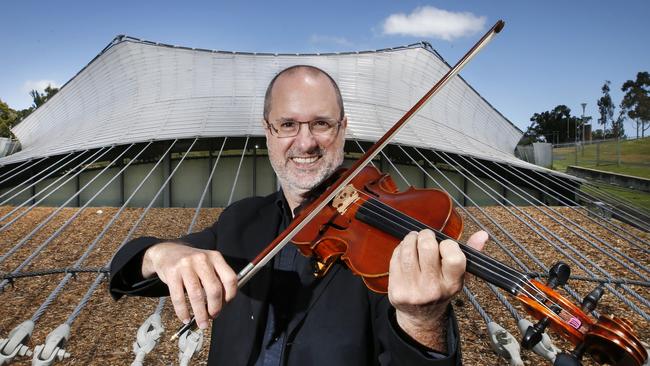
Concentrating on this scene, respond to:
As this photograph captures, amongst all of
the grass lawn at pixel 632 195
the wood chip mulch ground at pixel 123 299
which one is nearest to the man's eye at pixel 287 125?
the wood chip mulch ground at pixel 123 299

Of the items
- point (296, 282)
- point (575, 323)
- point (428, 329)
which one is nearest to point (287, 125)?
point (296, 282)

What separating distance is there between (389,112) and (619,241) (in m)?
6.44

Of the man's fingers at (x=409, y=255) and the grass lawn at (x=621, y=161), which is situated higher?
the man's fingers at (x=409, y=255)

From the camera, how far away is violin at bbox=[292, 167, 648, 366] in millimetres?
1131

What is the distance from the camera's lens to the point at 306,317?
4.93ft

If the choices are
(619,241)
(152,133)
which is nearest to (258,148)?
(152,133)

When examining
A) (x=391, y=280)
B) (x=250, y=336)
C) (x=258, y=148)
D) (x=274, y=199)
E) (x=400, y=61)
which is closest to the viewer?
(x=391, y=280)

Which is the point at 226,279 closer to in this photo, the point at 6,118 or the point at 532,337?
the point at 532,337

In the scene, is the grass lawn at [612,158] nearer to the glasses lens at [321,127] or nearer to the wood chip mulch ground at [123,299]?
the wood chip mulch ground at [123,299]

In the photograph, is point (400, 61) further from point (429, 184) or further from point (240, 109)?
point (240, 109)

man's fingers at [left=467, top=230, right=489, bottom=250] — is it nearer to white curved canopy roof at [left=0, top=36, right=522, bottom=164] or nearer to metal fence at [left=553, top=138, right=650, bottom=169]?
white curved canopy roof at [left=0, top=36, right=522, bottom=164]

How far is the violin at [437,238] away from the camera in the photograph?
44.5 inches

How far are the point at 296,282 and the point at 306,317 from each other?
0.17 metres

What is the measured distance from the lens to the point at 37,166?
10617 millimetres
